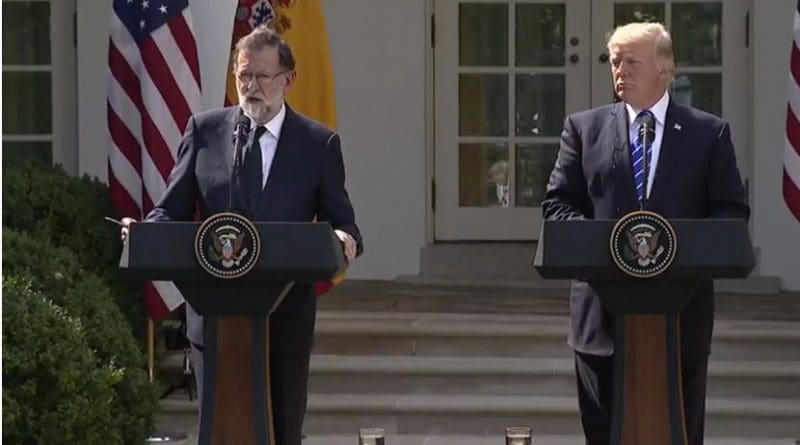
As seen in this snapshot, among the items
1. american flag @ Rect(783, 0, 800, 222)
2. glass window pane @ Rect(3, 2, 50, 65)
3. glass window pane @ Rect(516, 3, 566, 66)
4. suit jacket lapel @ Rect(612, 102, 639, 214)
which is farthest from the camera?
glass window pane @ Rect(516, 3, 566, 66)

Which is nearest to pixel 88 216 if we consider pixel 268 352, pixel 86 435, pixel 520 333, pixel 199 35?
pixel 199 35

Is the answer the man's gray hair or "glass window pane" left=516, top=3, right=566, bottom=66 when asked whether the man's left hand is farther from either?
"glass window pane" left=516, top=3, right=566, bottom=66

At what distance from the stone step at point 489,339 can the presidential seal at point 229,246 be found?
12.1ft

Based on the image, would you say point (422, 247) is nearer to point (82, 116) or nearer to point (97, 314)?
point (82, 116)

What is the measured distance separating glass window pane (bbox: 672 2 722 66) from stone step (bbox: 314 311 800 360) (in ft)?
7.76

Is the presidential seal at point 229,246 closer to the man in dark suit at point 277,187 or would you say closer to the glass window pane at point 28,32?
the man in dark suit at point 277,187

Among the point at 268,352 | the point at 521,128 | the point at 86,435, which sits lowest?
the point at 86,435

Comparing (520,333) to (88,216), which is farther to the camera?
(520,333)

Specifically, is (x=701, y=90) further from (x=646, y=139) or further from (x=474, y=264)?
(x=646, y=139)

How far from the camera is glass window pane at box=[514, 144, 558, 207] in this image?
9961 mm

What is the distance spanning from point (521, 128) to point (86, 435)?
484 centimetres

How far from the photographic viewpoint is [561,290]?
9297 millimetres

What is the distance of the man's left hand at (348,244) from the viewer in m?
4.50

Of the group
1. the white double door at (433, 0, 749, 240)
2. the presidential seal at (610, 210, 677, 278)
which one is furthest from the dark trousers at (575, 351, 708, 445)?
the white double door at (433, 0, 749, 240)
